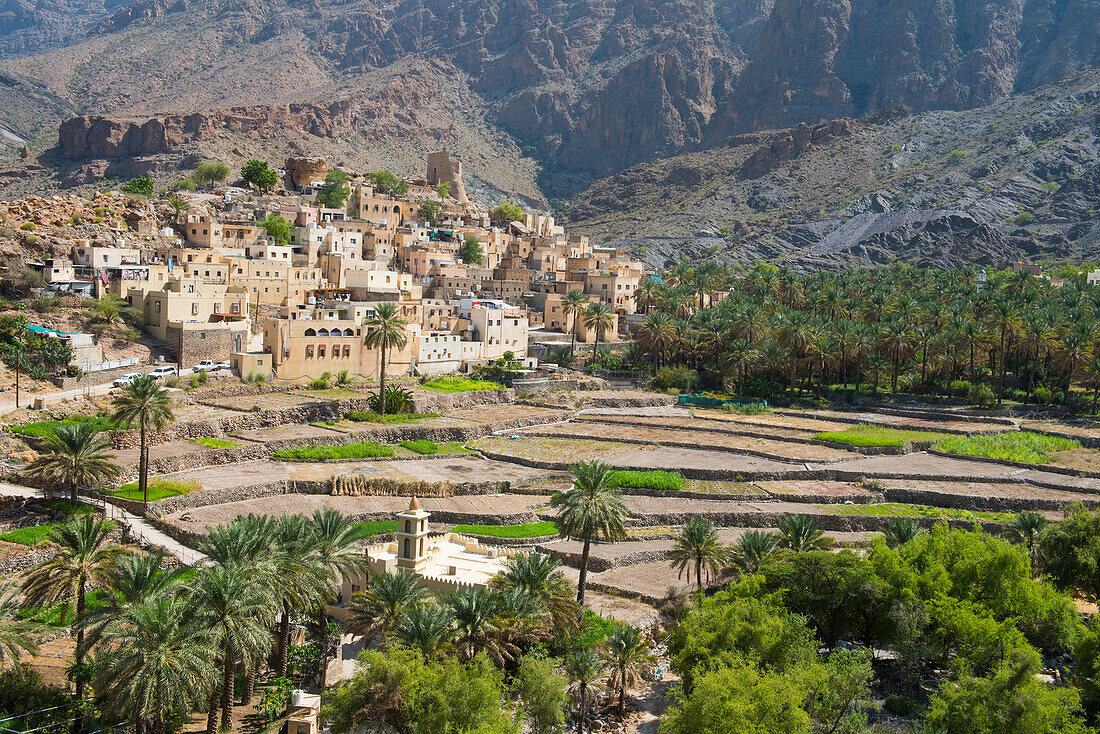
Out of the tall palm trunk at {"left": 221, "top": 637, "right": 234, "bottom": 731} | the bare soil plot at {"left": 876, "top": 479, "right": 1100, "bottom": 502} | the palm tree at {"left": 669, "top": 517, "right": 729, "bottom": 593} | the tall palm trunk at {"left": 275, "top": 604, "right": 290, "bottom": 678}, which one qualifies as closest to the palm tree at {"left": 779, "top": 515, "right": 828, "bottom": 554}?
the palm tree at {"left": 669, "top": 517, "right": 729, "bottom": 593}

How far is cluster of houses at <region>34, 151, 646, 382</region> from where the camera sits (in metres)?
64.4

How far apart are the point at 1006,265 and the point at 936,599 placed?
11330cm

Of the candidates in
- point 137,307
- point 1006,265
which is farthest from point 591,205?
point 137,307

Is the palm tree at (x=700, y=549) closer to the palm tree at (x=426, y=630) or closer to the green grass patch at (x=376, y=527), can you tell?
the palm tree at (x=426, y=630)

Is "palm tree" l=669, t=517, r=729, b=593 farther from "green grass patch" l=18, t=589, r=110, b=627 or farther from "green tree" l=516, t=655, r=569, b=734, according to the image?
"green grass patch" l=18, t=589, r=110, b=627

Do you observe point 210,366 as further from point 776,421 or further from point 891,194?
point 891,194

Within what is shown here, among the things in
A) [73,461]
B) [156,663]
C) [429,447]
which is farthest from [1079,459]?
[73,461]

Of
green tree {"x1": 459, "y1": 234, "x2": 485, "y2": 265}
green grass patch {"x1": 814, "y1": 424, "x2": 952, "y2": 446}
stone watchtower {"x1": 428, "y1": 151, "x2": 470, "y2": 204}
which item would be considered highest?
stone watchtower {"x1": 428, "y1": 151, "x2": 470, "y2": 204}

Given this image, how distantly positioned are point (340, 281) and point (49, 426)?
36.5m

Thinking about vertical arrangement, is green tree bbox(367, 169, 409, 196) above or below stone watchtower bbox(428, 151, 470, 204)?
below

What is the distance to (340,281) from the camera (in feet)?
265

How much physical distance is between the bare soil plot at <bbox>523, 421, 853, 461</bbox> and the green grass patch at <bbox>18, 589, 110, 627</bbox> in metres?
35.4

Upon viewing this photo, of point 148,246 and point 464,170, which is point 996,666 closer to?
point 148,246

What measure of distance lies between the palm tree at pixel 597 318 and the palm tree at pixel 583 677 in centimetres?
5548
